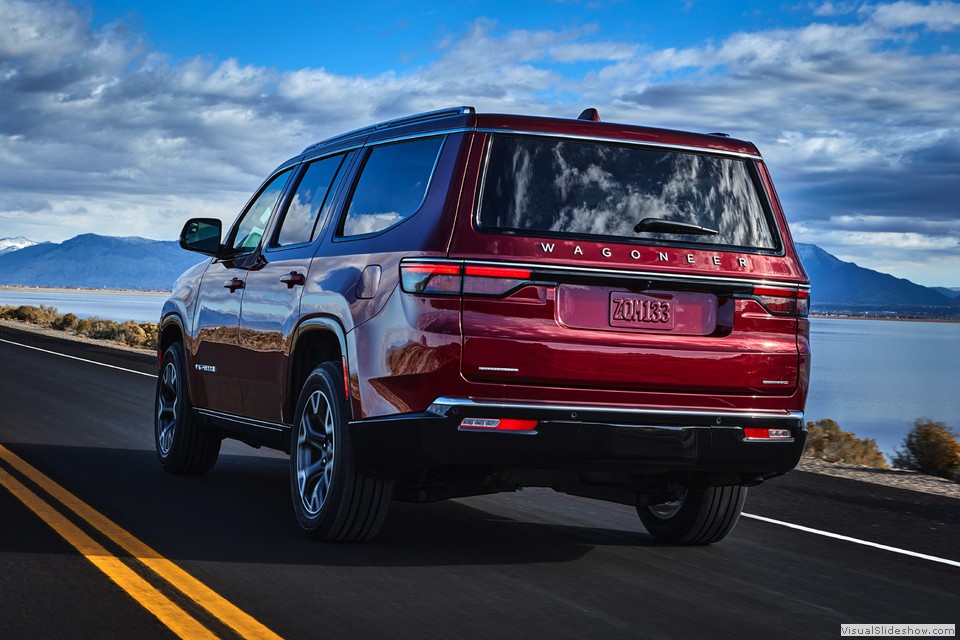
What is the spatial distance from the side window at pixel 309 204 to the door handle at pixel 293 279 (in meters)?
0.24

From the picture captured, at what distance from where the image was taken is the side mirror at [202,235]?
8.41 metres

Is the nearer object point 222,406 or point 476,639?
point 476,639

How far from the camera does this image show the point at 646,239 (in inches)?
230

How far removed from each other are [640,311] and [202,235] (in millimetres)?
3903

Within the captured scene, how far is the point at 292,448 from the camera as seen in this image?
6.85m

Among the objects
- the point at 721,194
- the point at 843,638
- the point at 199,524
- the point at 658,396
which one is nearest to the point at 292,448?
the point at 199,524

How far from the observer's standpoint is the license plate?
567 cm

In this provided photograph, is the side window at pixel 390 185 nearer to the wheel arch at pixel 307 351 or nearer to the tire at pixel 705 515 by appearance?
the wheel arch at pixel 307 351

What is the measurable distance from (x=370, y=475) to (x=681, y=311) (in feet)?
5.65

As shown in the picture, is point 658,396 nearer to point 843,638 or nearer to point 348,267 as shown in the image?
point 843,638

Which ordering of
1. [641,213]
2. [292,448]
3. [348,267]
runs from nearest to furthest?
[641,213]
[348,267]
[292,448]

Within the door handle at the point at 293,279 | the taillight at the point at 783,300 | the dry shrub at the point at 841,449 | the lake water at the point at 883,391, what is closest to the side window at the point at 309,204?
the door handle at the point at 293,279

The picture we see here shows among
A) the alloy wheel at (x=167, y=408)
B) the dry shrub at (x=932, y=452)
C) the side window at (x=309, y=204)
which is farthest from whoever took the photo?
the dry shrub at (x=932, y=452)

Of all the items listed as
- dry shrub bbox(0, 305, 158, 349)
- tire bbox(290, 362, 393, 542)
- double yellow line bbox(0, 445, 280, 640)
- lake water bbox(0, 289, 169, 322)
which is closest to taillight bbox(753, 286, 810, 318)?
tire bbox(290, 362, 393, 542)
